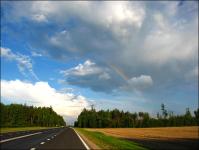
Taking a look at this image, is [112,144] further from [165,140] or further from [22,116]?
[22,116]

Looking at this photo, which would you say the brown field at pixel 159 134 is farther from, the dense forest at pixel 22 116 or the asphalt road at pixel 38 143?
the dense forest at pixel 22 116

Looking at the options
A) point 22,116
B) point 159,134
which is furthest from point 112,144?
point 22,116

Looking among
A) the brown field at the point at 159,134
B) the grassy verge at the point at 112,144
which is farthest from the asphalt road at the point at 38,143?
the brown field at the point at 159,134

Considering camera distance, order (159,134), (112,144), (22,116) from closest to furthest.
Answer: (112,144) → (159,134) → (22,116)

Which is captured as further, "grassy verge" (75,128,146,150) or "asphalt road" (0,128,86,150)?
"grassy verge" (75,128,146,150)

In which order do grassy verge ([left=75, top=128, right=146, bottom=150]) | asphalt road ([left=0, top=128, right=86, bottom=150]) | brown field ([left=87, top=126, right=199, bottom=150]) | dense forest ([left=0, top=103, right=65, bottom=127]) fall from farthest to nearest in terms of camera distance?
dense forest ([left=0, top=103, right=65, bottom=127]) < brown field ([left=87, top=126, right=199, bottom=150]) < grassy verge ([left=75, top=128, right=146, bottom=150]) < asphalt road ([left=0, top=128, right=86, bottom=150])

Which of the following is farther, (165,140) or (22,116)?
(22,116)

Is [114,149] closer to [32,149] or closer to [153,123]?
[32,149]

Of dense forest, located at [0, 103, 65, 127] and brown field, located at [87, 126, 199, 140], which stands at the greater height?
dense forest, located at [0, 103, 65, 127]

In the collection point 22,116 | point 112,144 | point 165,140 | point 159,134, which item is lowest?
point 112,144

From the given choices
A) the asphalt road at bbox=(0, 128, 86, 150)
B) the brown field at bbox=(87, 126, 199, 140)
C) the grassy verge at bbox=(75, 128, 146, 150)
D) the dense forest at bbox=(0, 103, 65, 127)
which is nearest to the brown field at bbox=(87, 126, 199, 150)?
the brown field at bbox=(87, 126, 199, 140)

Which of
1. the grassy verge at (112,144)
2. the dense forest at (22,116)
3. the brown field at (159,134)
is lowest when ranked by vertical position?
the grassy verge at (112,144)

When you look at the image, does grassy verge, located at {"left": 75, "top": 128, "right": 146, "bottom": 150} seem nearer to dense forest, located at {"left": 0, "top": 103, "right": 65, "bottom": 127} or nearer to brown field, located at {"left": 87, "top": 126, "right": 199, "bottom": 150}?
brown field, located at {"left": 87, "top": 126, "right": 199, "bottom": 150}

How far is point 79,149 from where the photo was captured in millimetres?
22062
